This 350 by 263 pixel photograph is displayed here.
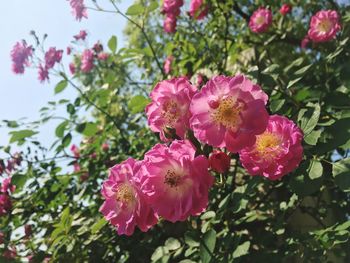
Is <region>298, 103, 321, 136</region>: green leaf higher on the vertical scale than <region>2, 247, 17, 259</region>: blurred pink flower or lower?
lower

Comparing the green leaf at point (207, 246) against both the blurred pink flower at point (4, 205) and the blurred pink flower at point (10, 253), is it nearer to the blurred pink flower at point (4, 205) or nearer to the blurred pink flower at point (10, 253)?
the blurred pink flower at point (10, 253)

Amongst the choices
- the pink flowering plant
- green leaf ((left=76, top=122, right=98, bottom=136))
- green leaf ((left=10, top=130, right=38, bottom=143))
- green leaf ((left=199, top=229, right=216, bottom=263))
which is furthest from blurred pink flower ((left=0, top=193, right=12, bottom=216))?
green leaf ((left=199, top=229, right=216, bottom=263))

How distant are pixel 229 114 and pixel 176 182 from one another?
18 cm

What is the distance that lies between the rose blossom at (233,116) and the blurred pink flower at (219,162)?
4 cm

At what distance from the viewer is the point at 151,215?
2.93ft

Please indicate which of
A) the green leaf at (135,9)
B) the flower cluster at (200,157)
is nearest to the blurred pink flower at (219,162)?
the flower cluster at (200,157)

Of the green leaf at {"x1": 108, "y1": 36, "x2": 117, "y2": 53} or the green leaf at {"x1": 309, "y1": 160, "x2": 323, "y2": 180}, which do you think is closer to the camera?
the green leaf at {"x1": 309, "y1": 160, "x2": 323, "y2": 180}

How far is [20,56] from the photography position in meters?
2.52

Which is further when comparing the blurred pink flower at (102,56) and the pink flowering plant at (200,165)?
the blurred pink flower at (102,56)

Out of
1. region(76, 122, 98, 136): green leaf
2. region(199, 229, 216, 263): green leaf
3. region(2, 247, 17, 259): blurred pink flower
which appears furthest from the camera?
region(76, 122, 98, 136): green leaf

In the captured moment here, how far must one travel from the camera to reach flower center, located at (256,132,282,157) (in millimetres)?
912

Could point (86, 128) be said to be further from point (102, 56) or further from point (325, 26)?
point (102, 56)

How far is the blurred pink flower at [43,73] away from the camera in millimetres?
2391

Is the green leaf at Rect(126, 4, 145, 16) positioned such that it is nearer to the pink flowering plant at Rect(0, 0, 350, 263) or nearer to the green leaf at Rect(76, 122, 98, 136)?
the pink flowering plant at Rect(0, 0, 350, 263)
